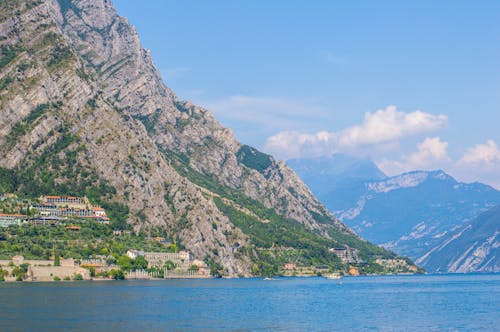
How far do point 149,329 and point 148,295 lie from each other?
66909mm

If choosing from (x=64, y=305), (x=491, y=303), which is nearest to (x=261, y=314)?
(x=64, y=305)

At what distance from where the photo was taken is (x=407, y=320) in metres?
130

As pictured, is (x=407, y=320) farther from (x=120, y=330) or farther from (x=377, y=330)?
(x=120, y=330)

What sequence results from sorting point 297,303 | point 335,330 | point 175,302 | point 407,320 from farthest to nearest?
1. point 297,303
2. point 175,302
3. point 407,320
4. point 335,330

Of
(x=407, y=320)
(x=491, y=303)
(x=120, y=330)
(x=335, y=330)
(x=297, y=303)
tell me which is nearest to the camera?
(x=120, y=330)

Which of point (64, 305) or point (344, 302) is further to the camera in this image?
point (344, 302)

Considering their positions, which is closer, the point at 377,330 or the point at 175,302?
the point at 377,330

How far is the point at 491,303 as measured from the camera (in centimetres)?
17838

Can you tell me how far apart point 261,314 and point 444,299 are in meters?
73.5

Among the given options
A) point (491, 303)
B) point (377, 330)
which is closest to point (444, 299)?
point (491, 303)

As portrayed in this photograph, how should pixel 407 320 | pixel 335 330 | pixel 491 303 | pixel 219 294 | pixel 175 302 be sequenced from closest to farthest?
pixel 335 330 < pixel 407 320 < pixel 175 302 < pixel 491 303 < pixel 219 294

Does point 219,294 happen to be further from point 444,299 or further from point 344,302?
point 444,299

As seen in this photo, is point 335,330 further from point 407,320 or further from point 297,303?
point 297,303

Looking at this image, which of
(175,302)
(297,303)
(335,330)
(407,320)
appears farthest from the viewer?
(297,303)
